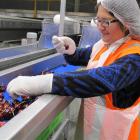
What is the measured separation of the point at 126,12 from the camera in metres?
0.98

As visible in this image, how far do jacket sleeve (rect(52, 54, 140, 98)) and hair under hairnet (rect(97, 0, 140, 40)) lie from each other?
167 mm

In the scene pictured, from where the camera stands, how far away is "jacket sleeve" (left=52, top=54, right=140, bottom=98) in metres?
0.85

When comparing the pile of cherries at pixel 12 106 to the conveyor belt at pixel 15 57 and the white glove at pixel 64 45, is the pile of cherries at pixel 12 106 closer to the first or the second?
the conveyor belt at pixel 15 57

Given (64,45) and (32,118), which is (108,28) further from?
(32,118)

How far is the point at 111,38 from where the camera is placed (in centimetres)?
103

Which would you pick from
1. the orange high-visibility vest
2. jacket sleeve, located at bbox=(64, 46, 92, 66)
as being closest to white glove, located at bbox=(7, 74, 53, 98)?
the orange high-visibility vest

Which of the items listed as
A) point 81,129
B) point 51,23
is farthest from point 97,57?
point 51,23

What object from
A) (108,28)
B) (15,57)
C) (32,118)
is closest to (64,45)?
(15,57)

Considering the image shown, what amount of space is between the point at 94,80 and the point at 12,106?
325 millimetres

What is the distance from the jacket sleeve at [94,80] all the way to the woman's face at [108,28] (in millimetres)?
158

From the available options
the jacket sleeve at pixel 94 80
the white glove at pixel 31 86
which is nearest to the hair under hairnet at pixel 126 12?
the jacket sleeve at pixel 94 80

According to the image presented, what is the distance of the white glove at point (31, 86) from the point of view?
83 cm

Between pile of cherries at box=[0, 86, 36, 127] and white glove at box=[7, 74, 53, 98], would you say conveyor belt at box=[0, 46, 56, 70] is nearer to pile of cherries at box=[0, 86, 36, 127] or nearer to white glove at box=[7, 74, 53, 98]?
pile of cherries at box=[0, 86, 36, 127]

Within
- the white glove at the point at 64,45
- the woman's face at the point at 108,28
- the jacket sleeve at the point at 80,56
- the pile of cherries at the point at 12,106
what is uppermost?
the woman's face at the point at 108,28
